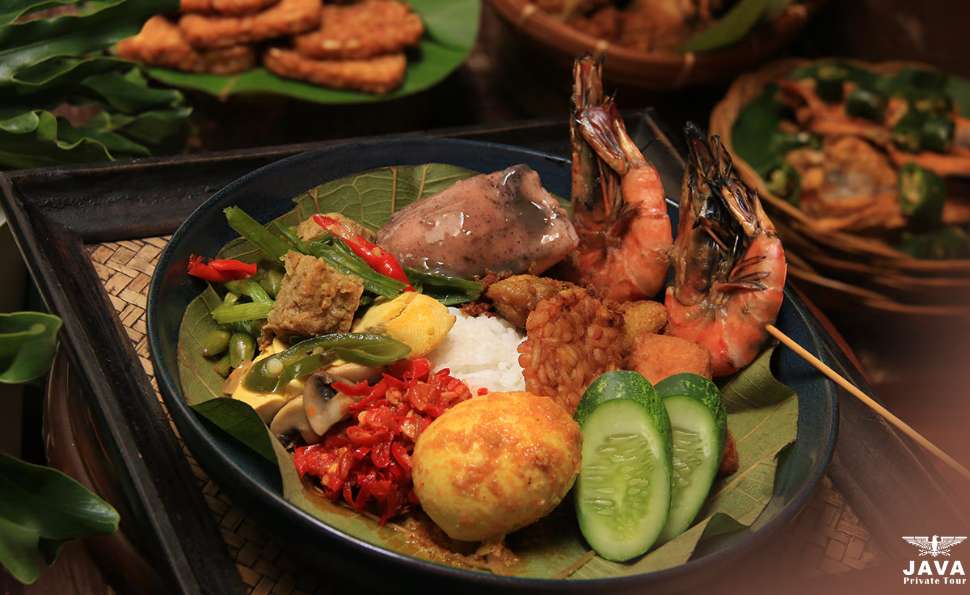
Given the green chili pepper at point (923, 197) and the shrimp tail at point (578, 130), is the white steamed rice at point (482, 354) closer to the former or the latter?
the shrimp tail at point (578, 130)

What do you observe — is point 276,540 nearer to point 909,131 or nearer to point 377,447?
point 377,447

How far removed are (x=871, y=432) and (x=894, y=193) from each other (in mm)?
2086

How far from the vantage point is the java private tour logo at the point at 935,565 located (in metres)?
2.28

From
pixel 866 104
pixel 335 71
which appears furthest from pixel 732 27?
pixel 335 71

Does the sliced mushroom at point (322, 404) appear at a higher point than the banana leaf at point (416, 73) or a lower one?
lower

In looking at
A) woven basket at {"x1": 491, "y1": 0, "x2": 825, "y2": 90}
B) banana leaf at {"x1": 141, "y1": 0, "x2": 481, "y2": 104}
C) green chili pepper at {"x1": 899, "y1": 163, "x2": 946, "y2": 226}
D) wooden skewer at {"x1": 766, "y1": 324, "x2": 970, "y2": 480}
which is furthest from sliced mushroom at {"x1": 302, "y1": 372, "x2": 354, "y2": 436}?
green chili pepper at {"x1": 899, "y1": 163, "x2": 946, "y2": 226}

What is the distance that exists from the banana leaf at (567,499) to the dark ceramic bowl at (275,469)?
0.12ft

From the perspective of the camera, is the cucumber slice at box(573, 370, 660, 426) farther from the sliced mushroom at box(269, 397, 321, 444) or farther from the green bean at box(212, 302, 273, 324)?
the green bean at box(212, 302, 273, 324)

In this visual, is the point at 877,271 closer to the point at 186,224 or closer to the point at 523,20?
the point at 523,20

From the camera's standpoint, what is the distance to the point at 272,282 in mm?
2670

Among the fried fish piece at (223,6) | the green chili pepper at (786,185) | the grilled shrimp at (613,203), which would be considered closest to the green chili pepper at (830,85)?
the green chili pepper at (786,185)

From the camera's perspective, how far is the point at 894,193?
4293 mm

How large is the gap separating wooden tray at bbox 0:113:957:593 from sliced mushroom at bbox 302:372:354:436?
0.27m

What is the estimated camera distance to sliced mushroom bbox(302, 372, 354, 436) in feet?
7.47
